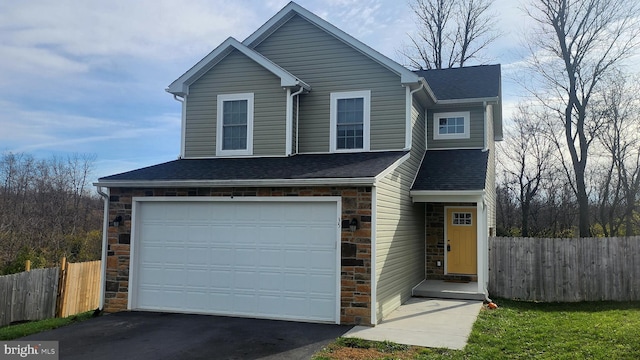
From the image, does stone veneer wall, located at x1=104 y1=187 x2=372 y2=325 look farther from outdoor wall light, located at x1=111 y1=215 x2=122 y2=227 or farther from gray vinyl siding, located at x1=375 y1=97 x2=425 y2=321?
outdoor wall light, located at x1=111 y1=215 x2=122 y2=227

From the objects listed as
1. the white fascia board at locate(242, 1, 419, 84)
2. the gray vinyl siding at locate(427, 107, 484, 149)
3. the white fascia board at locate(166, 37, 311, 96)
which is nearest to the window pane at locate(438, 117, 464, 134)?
the gray vinyl siding at locate(427, 107, 484, 149)

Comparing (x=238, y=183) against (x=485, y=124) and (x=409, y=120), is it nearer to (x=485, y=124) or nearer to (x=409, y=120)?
(x=409, y=120)

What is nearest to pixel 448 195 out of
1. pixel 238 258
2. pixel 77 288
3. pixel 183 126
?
pixel 238 258

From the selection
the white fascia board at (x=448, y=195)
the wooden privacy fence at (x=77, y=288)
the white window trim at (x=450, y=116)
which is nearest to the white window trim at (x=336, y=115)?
the white fascia board at (x=448, y=195)

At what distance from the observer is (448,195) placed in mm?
10953

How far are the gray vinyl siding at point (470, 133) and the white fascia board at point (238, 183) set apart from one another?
582cm

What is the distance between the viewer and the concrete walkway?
746cm

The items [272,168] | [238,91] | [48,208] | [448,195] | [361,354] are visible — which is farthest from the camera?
[48,208]

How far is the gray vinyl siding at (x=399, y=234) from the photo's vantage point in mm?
8906

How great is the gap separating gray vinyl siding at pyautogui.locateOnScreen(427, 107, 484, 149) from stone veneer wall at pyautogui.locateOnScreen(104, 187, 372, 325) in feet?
18.8

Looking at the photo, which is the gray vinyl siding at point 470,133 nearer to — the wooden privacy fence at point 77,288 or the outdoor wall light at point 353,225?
the outdoor wall light at point 353,225

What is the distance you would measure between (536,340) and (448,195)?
4.04 metres

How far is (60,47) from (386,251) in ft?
41.4

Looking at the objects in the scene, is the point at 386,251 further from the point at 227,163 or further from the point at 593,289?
the point at 593,289
